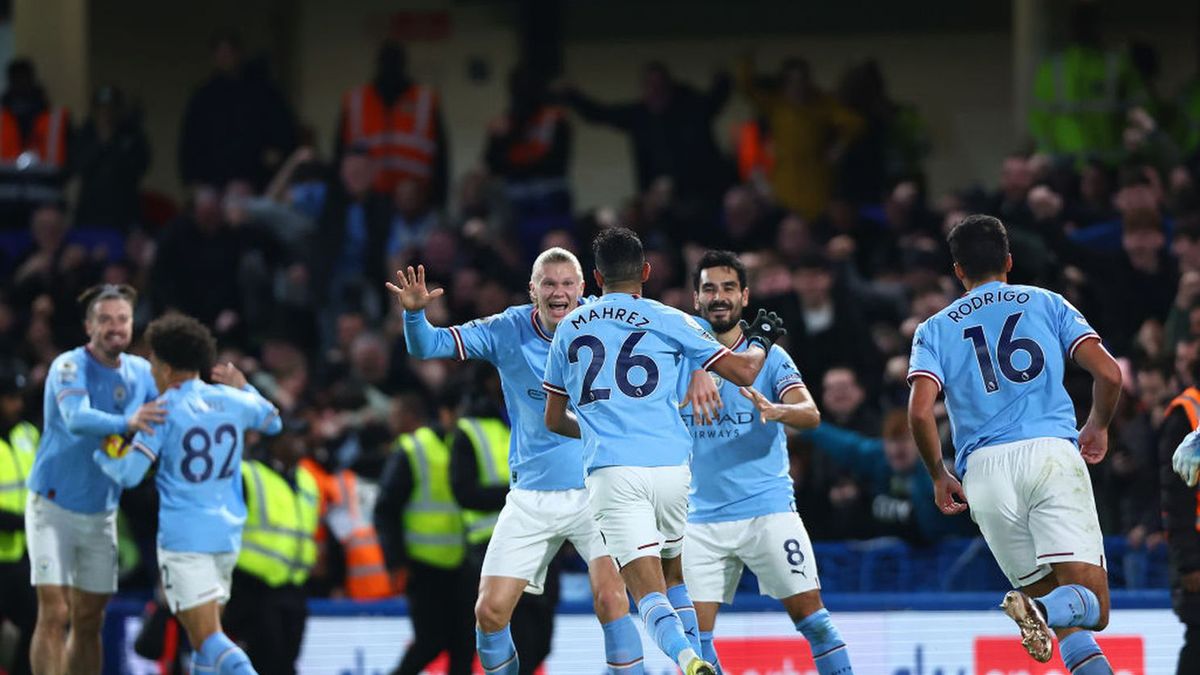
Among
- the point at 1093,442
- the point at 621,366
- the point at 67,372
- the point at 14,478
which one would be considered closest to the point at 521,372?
the point at 621,366

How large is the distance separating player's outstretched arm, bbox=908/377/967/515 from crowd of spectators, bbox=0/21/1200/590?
3407 millimetres

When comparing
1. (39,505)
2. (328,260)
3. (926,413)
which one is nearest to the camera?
(926,413)

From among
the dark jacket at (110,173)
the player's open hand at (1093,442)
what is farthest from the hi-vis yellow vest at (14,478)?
the player's open hand at (1093,442)

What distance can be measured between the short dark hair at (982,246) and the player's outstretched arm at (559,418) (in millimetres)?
1868

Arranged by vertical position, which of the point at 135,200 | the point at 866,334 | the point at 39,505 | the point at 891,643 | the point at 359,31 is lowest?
the point at 891,643

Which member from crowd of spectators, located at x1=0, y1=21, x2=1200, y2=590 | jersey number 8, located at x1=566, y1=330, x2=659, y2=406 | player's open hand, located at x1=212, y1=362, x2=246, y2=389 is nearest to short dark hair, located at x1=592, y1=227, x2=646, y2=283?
jersey number 8, located at x1=566, y1=330, x2=659, y2=406

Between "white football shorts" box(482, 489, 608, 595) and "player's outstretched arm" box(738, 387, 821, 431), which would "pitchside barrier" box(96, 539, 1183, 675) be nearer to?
"player's outstretched arm" box(738, 387, 821, 431)

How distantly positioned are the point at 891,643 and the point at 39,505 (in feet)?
16.1

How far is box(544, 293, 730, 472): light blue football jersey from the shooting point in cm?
919

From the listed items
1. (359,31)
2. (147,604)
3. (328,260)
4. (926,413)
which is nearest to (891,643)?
(926,413)

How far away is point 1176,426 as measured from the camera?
10203 millimetres

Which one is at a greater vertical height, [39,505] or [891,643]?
[39,505]

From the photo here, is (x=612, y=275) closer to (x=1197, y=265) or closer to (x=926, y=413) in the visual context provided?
(x=926, y=413)

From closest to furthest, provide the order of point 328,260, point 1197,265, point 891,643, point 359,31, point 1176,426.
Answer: point 1176,426, point 891,643, point 1197,265, point 328,260, point 359,31
